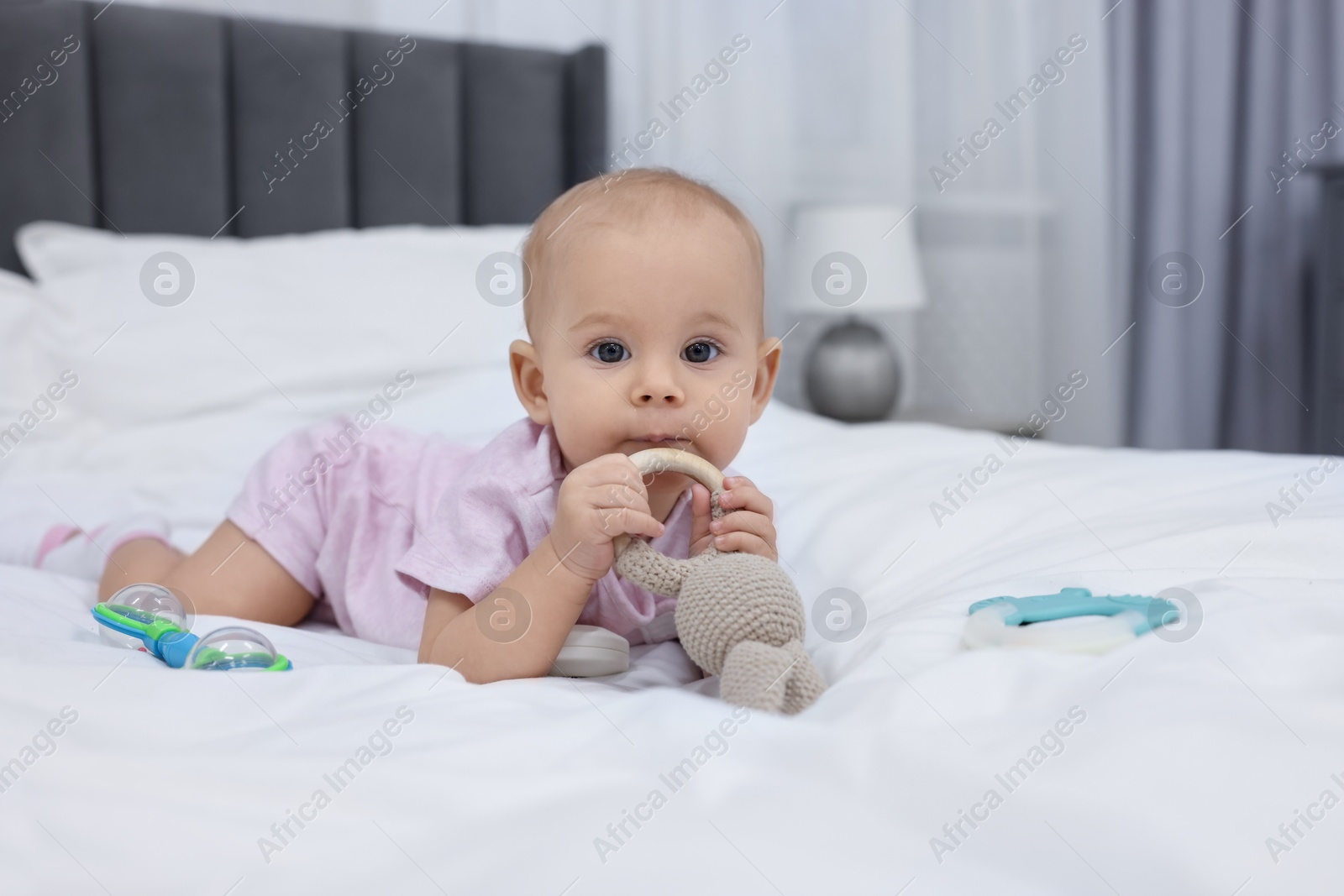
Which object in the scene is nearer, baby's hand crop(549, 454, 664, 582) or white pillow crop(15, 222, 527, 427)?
baby's hand crop(549, 454, 664, 582)

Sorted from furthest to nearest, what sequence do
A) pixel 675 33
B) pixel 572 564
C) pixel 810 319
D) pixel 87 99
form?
pixel 810 319, pixel 675 33, pixel 87 99, pixel 572 564

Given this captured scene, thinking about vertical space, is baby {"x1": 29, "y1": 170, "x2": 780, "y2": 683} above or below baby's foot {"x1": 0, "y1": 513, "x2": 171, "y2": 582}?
above

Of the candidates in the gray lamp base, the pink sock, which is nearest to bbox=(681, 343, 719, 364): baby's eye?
the pink sock

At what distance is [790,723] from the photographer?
0.62 metres

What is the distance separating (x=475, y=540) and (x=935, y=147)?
2.26m

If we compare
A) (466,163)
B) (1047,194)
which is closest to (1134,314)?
(1047,194)

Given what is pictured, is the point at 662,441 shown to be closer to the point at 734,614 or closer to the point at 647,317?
the point at 647,317

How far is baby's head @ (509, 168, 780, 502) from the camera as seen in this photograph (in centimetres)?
87

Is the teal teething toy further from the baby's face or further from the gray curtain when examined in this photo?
the gray curtain

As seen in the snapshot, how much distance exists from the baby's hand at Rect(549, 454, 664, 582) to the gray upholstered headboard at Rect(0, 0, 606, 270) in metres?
1.56

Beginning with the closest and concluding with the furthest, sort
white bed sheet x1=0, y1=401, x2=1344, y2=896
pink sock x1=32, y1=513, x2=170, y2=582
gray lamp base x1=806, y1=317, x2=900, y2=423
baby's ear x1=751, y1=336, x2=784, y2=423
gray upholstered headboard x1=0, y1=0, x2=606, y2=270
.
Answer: white bed sheet x1=0, y1=401, x2=1344, y2=896
baby's ear x1=751, y1=336, x2=784, y2=423
pink sock x1=32, y1=513, x2=170, y2=582
gray upholstered headboard x1=0, y1=0, x2=606, y2=270
gray lamp base x1=806, y1=317, x2=900, y2=423

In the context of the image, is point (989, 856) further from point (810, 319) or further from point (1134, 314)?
point (1134, 314)

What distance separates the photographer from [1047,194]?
9.34ft

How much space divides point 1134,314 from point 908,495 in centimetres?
204
